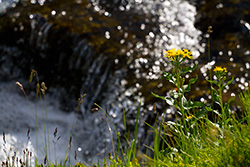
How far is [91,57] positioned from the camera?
4957 mm

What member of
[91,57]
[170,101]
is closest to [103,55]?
[91,57]

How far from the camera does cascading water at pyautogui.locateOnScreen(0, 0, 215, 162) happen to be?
428 centimetres

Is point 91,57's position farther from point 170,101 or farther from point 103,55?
point 170,101

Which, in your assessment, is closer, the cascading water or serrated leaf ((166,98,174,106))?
serrated leaf ((166,98,174,106))

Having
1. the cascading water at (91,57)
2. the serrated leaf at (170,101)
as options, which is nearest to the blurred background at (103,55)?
the cascading water at (91,57)

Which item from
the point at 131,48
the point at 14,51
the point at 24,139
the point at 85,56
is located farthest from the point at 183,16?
the point at 24,139

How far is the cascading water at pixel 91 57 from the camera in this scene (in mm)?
4281

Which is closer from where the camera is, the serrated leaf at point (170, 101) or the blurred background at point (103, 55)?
the serrated leaf at point (170, 101)

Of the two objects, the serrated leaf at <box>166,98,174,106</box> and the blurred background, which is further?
the blurred background

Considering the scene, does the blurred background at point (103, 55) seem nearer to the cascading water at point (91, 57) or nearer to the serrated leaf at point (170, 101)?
the cascading water at point (91, 57)

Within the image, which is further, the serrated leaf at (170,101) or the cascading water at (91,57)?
the cascading water at (91,57)

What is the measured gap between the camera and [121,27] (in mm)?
5570

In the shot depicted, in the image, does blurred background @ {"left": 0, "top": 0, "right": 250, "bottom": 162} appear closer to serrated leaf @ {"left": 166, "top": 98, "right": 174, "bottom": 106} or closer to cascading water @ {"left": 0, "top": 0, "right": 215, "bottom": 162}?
cascading water @ {"left": 0, "top": 0, "right": 215, "bottom": 162}

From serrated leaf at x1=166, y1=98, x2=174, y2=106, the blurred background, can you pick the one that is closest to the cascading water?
the blurred background
